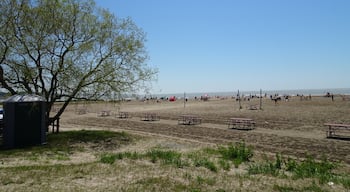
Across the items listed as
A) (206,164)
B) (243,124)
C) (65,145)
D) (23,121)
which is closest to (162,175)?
(206,164)

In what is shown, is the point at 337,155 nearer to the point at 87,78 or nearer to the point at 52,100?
the point at 87,78

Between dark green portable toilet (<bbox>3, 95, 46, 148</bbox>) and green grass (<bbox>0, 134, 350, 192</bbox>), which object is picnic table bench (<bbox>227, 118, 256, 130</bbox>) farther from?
dark green portable toilet (<bbox>3, 95, 46, 148</bbox>)

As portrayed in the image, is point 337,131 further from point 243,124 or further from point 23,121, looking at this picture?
point 23,121

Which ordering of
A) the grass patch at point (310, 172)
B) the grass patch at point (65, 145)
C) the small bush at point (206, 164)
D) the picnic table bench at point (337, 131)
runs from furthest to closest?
the picnic table bench at point (337, 131), the grass patch at point (65, 145), the small bush at point (206, 164), the grass patch at point (310, 172)

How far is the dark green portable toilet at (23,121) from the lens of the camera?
1297cm

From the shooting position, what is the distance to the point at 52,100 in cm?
1639

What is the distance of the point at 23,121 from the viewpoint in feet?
43.8

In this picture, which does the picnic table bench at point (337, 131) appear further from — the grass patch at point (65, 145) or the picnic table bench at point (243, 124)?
the grass patch at point (65, 145)

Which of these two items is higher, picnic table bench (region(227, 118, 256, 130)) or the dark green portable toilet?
the dark green portable toilet

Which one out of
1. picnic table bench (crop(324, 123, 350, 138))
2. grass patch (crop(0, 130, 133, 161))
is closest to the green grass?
grass patch (crop(0, 130, 133, 161))

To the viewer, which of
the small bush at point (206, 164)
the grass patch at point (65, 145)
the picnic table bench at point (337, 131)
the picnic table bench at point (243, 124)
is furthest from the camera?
the picnic table bench at point (243, 124)

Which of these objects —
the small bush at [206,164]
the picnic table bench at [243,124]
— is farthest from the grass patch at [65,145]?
the picnic table bench at [243,124]

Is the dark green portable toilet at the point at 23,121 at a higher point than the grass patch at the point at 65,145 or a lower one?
higher

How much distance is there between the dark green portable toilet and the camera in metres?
13.0
